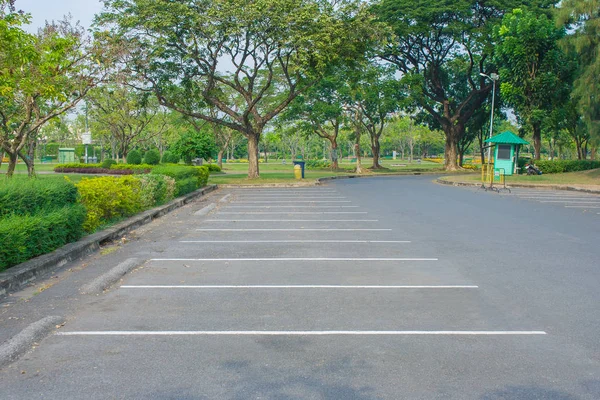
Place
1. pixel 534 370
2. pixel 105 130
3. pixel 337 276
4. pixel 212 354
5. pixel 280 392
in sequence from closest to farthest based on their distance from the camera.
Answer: pixel 280 392
pixel 534 370
pixel 212 354
pixel 337 276
pixel 105 130

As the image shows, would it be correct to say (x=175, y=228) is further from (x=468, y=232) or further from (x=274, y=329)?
(x=274, y=329)

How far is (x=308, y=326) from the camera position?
5512 mm

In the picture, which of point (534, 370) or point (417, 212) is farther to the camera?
point (417, 212)

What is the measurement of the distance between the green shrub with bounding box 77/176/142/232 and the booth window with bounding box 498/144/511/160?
25724 mm

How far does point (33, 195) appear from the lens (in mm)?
8758

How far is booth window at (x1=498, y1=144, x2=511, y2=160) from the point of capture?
112ft

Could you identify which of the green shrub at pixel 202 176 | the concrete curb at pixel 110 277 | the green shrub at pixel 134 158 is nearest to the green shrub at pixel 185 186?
the green shrub at pixel 202 176

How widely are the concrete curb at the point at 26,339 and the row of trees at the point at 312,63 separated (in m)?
8.97

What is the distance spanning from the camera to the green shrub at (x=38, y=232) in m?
7.29

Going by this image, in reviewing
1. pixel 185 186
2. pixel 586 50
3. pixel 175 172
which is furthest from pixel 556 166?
pixel 175 172

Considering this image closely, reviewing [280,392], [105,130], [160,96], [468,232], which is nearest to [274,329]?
[280,392]

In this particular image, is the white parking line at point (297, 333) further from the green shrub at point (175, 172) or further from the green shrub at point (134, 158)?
the green shrub at point (134, 158)

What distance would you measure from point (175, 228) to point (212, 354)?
8518 mm

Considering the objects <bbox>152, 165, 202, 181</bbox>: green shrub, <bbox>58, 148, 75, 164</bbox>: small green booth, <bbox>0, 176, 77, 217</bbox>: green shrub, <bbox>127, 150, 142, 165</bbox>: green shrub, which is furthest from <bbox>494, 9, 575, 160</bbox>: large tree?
<bbox>58, 148, 75, 164</bbox>: small green booth
